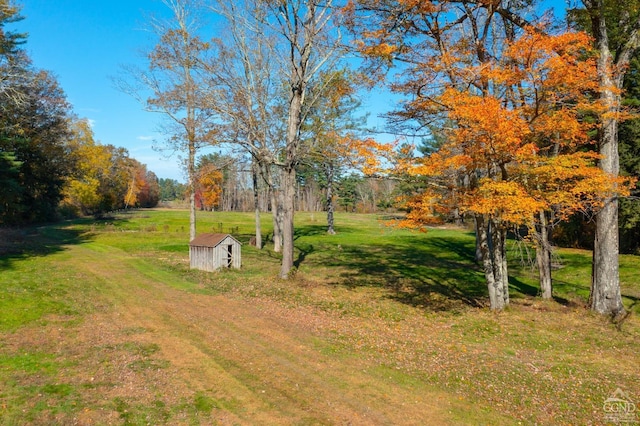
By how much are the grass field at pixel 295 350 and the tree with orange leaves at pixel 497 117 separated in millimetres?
3298

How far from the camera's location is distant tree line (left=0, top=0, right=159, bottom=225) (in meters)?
25.0

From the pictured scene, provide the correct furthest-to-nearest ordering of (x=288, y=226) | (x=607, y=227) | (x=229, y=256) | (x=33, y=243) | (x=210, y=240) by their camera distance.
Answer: (x=33, y=243), (x=229, y=256), (x=210, y=240), (x=288, y=226), (x=607, y=227)

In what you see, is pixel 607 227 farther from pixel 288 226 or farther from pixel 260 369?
pixel 288 226

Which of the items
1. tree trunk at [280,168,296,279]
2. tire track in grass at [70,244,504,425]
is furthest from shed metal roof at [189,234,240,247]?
tire track in grass at [70,244,504,425]

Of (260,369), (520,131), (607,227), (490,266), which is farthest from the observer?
(490,266)

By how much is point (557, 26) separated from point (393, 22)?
241 inches

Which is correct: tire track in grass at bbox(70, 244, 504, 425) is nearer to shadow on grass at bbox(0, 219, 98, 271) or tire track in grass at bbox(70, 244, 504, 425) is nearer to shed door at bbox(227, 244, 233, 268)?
shed door at bbox(227, 244, 233, 268)

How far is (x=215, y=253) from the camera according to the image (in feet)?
66.4

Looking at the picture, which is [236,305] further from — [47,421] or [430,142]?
[430,142]

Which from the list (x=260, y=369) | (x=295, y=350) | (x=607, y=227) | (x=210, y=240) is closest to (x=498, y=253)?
(x=607, y=227)

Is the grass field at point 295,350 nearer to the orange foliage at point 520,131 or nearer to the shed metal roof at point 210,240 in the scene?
the shed metal roof at point 210,240

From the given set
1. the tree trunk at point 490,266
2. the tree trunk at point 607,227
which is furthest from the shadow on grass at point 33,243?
the tree trunk at point 607,227

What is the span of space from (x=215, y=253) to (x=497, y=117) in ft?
48.0

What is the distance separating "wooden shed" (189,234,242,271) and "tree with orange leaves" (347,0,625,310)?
11025mm
